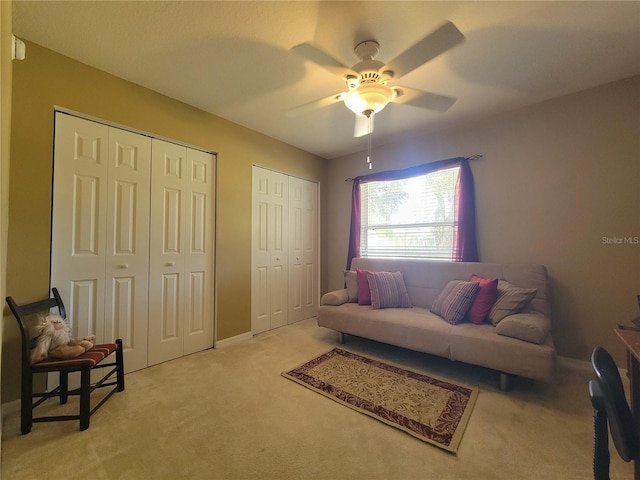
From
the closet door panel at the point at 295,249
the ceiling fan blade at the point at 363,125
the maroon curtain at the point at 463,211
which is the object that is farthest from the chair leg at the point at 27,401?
the maroon curtain at the point at 463,211

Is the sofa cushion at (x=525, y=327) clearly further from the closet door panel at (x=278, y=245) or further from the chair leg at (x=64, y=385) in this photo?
the chair leg at (x=64, y=385)

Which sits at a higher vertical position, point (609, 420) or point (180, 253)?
point (180, 253)

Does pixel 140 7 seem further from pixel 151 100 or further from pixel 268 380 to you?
pixel 268 380

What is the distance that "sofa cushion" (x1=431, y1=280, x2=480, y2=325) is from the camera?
2395 millimetres

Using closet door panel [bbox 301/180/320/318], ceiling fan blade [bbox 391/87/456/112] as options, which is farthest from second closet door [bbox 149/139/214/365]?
ceiling fan blade [bbox 391/87/456/112]

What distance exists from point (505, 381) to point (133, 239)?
3.29 m

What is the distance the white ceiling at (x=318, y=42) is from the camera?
158 centimetres

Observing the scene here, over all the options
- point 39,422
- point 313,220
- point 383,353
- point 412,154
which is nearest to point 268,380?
point 383,353

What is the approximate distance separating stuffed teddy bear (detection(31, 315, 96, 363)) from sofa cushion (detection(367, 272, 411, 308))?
250 centimetres

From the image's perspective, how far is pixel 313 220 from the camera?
417 cm

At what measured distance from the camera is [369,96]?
5.63ft

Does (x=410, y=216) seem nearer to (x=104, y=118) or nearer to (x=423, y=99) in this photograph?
(x=423, y=99)

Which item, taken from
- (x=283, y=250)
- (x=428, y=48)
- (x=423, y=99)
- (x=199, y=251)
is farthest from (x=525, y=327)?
(x=199, y=251)

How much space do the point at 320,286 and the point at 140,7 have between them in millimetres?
3629
